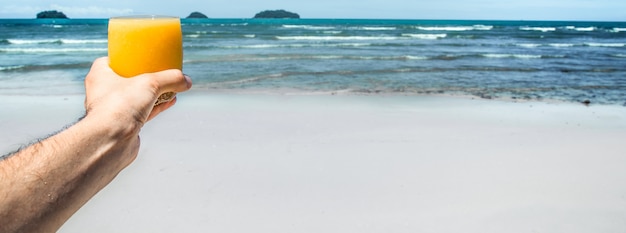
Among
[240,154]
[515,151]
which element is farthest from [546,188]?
[240,154]

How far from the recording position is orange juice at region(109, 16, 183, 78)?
150cm

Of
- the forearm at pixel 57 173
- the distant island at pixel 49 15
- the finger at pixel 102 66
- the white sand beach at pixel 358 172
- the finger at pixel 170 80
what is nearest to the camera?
the forearm at pixel 57 173

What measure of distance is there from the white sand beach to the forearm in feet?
6.57

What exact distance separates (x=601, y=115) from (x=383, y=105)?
117 inches

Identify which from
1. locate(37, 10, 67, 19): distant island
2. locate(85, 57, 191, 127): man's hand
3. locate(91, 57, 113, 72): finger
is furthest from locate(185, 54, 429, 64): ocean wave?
locate(37, 10, 67, 19): distant island

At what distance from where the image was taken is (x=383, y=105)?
725cm

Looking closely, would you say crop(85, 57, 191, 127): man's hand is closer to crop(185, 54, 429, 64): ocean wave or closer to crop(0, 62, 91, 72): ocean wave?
crop(0, 62, 91, 72): ocean wave

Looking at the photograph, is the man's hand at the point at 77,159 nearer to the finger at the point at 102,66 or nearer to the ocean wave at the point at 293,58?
the finger at the point at 102,66

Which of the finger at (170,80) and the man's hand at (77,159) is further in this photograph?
the finger at (170,80)

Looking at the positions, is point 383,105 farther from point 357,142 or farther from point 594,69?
point 594,69

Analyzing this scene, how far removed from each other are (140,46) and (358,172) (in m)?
2.85

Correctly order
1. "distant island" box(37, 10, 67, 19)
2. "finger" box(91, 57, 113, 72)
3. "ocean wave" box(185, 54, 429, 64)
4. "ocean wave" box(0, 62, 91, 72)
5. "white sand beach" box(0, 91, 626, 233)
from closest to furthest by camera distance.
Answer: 1. "finger" box(91, 57, 113, 72)
2. "white sand beach" box(0, 91, 626, 233)
3. "ocean wave" box(0, 62, 91, 72)
4. "ocean wave" box(185, 54, 429, 64)
5. "distant island" box(37, 10, 67, 19)

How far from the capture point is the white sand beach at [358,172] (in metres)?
3.31

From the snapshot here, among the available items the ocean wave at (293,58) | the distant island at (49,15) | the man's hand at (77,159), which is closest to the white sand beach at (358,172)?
the man's hand at (77,159)
